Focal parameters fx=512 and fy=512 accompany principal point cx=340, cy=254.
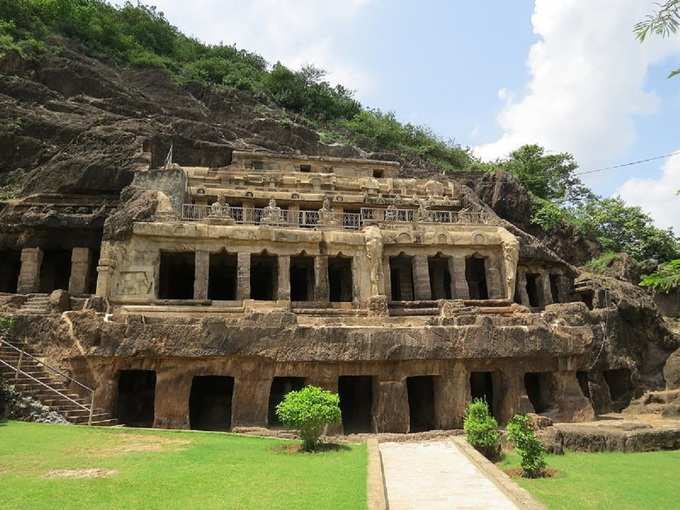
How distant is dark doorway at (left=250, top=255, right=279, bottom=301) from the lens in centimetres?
2438

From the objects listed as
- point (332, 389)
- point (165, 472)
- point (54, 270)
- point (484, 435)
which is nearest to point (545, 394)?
point (484, 435)

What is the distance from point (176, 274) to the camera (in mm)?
25875

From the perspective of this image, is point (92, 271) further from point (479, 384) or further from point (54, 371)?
point (479, 384)

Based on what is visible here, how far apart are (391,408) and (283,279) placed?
24.5ft

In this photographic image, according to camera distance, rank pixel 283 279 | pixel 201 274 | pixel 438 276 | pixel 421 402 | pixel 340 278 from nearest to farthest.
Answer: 1. pixel 421 402
2. pixel 201 274
3. pixel 283 279
4. pixel 438 276
5. pixel 340 278

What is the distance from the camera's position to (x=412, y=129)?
60.7 m

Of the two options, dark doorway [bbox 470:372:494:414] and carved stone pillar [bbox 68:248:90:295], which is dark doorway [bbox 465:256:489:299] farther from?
carved stone pillar [bbox 68:248:90:295]

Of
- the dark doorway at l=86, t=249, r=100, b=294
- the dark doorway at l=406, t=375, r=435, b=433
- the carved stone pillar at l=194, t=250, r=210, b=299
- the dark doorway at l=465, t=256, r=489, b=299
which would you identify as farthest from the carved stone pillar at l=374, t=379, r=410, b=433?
the dark doorway at l=86, t=249, r=100, b=294

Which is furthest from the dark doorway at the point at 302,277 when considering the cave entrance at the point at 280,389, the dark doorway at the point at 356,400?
the cave entrance at the point at 280,389

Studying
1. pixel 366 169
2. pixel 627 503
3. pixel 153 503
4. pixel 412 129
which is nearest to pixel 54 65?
pixel 366 169

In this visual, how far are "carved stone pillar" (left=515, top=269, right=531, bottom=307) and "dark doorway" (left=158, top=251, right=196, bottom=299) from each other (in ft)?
54.9

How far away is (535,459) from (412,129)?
2115 inches

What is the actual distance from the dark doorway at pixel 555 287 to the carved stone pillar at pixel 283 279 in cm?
1637

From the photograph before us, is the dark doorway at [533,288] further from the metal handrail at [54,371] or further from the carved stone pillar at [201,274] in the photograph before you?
the metal handrail at [54,371]
